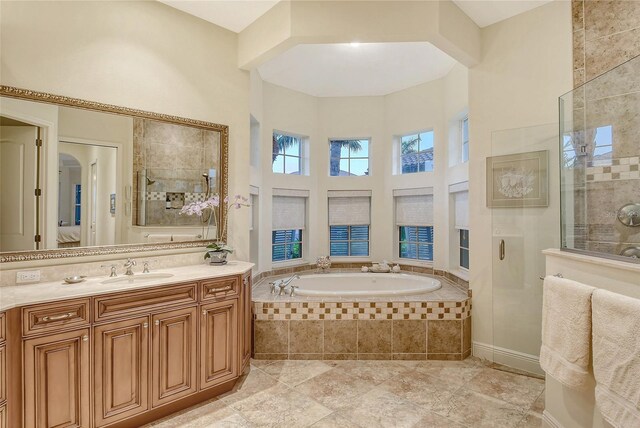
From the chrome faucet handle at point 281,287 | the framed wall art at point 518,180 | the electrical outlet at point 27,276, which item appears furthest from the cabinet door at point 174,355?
the framed wall art at point 518,180

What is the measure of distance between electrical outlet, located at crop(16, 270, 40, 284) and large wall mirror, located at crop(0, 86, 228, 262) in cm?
9

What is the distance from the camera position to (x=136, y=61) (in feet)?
8.04

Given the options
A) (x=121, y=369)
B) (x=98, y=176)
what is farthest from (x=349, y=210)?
(x=121, y=369)

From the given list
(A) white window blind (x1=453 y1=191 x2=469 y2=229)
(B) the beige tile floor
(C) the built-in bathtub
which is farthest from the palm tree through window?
(B) the beige tile floor

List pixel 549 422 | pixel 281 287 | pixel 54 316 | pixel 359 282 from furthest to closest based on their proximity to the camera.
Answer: pixel 359 282 → pixel 281 287 → pixel 549 422 → pixel 54 316

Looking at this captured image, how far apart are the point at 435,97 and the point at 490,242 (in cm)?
205

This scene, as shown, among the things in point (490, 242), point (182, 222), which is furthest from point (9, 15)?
point (490, 242)

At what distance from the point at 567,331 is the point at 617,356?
0.87 feet

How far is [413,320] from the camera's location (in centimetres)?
293

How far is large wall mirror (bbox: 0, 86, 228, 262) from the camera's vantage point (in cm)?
199

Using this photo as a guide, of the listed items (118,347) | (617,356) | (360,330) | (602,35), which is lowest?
(360,330)

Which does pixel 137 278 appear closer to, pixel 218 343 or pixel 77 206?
pixel 77 206

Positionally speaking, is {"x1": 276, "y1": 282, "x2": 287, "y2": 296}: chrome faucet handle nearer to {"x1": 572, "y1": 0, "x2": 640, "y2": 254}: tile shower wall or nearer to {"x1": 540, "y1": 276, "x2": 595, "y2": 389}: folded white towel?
{"x1": 540, "y1": 276, "x2": 595, "y2": 389}: folded white towel

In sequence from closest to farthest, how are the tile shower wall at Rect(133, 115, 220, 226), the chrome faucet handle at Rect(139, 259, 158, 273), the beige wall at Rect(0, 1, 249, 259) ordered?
1. the beige wall at Rect(0, 1, 249, 259)
2. the chrome faucet handle at Rect(139, 259, 158, 273)
3. the tile shower wall at Rect(133, 115, 220, 226)
